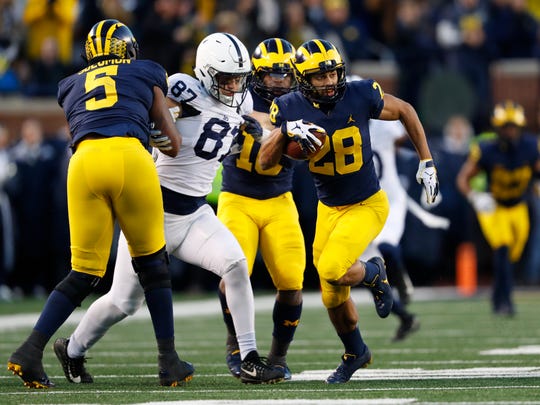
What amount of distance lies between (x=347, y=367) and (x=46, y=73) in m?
9.14

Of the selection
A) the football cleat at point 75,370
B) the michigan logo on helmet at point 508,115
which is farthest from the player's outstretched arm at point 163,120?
the michigan logo on helmet at point 508,115

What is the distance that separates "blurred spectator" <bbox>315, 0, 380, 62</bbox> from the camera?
15125mm

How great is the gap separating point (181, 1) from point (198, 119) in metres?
8.70

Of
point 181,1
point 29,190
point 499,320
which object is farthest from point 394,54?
point 499,320

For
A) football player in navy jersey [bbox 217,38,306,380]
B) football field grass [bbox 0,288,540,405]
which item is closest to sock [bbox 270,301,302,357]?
football player in navy jersey [bbox 217,38,306,380]

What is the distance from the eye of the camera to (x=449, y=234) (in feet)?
49.0

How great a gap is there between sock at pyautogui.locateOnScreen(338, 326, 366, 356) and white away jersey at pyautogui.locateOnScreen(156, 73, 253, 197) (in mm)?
1000

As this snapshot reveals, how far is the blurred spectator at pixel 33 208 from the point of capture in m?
14.1

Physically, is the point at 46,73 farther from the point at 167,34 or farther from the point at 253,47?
the point at 253,47

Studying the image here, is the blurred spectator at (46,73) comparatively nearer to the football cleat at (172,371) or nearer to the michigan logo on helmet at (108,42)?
the michigan logo on helmet at (108,42)

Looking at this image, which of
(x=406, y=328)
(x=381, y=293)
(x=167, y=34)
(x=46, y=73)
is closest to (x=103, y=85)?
(x=381, y=293)

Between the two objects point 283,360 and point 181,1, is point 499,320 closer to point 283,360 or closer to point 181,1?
point 283,360

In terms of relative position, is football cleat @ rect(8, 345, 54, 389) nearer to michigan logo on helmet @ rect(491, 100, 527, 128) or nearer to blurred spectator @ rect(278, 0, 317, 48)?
michigan logo on helmet @ rect(491, 100, 527, 128)

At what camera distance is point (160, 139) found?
21.0 feet
